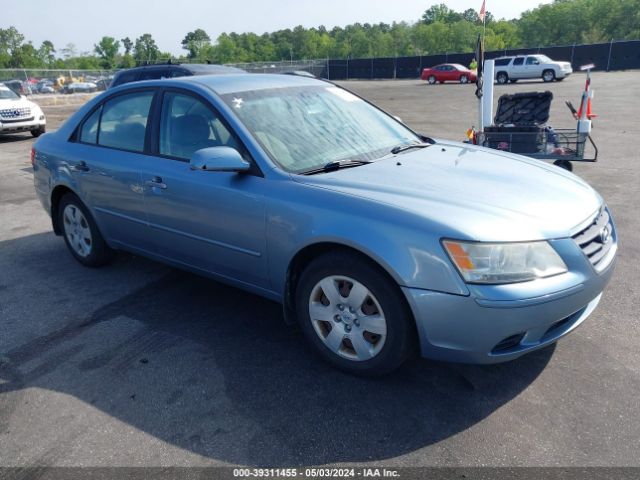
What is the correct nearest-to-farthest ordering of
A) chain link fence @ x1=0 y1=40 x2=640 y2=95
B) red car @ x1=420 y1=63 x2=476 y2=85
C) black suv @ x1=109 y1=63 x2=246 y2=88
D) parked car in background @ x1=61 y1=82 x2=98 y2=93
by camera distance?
black suv @ x1=109 y1=63 x2=246 y2=88
chain link fence @ x1=0 y1=40 x2=640 y2=95
parked car in background @ x1=61 y1=82 x2=98 y2=93
red car @ x1=420 y1=63 x2=476 y2=85

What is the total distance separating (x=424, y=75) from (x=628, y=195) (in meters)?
33.6

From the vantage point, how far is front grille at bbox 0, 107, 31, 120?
14.1 meters

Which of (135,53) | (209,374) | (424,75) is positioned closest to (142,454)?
(209,374)

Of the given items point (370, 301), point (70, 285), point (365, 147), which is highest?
point (365, 147)

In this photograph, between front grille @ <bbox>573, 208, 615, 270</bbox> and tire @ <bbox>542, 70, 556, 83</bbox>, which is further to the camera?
tire @ <bbox>542, 70, 556, 83</bbox>

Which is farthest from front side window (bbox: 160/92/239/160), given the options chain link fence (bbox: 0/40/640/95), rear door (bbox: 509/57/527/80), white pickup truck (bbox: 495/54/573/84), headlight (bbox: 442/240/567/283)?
rear door (bbox: 509/57/527/80)

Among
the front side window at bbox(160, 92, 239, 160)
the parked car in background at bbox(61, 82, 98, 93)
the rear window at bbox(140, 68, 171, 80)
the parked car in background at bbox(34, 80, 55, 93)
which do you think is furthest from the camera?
the parked car in background at bbox(61, 82, 98, 93)

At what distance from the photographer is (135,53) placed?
14088cm

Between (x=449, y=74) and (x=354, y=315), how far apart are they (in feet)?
122

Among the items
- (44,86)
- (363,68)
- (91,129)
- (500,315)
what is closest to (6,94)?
(91,129)

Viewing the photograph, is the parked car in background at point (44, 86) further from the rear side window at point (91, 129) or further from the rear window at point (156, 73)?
the rear side window at point (91, 129)

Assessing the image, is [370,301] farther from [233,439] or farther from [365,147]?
[365,147]

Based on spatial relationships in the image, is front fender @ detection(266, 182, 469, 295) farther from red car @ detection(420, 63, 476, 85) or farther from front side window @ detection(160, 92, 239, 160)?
red car @ detection(420, 63, 476, 85)

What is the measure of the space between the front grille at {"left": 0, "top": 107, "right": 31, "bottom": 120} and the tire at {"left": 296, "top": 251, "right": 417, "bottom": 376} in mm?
14164
